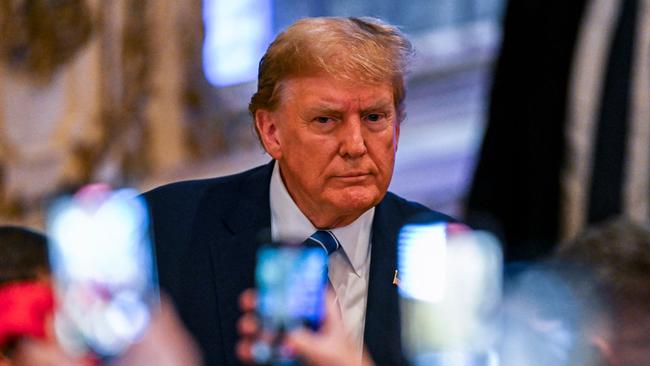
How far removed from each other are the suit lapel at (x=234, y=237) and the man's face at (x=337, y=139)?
9 cm

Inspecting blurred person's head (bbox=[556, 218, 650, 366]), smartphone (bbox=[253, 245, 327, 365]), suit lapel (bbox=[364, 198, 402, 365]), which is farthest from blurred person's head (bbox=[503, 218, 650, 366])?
smartphone (bbox=[253, 245, 327, 365])

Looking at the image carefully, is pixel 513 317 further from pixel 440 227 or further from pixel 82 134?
pixel 82 134

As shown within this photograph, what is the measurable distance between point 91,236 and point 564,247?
21.2 inches

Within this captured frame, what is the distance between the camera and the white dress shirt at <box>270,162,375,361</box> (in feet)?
5.40

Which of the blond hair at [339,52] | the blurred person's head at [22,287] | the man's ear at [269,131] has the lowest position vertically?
the blurred person's head at [22,287]

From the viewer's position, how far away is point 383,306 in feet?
5.39

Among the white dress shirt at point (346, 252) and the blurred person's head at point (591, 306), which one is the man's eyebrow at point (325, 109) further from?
the blurred person's head at point (591, 306)

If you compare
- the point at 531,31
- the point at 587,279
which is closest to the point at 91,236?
the point at 587,279

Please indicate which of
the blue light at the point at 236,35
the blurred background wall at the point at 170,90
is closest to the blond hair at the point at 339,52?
the blurred background wall at the point at 170,90

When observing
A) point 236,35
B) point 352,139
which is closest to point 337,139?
point 352,139

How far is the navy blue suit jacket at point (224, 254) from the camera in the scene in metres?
1.63

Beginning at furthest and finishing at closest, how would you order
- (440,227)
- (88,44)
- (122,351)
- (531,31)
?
(88,44) < (531,31) < (440,227) < (122,351)

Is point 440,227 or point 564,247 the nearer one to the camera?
point 564,247

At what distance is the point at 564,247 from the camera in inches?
60.9
